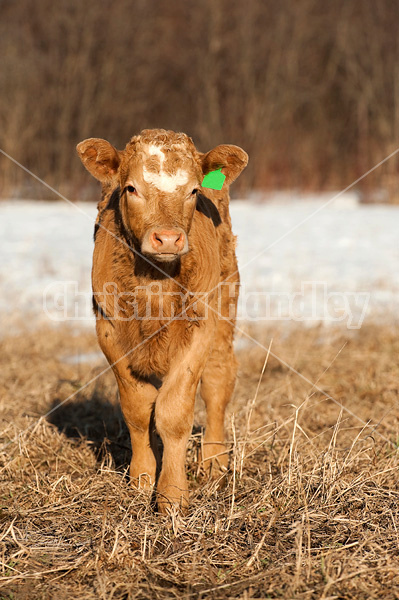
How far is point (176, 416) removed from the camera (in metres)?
3.92

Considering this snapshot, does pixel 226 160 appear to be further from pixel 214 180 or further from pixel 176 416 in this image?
pixel 176 416

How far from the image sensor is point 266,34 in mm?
21766

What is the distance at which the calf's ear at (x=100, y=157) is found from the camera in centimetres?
418

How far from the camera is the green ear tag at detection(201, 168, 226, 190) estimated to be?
176 inches

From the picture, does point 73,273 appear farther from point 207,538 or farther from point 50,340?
point 207,538

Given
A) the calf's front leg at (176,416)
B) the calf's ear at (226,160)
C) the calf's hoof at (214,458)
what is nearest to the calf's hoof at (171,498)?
the calf's front leg at (176,416)

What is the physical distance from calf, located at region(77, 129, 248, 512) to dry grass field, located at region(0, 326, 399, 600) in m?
0.31

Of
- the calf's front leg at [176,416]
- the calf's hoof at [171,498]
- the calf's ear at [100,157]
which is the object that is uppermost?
the calf's ear at [100,157]

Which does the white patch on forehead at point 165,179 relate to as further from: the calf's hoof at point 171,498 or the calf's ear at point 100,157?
the calf's hoof at point 171,498

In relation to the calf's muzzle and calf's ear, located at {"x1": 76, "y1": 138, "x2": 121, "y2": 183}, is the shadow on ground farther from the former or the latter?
calf's ear, located at {"x1": 76, "y1": 138, "x2": 121, "y2": 183}

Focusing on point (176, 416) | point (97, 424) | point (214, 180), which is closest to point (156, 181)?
point (214, 180)

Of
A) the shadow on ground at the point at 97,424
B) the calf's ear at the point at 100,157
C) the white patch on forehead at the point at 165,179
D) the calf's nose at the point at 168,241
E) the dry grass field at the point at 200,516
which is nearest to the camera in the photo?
the dry grass field at the point at 200,516

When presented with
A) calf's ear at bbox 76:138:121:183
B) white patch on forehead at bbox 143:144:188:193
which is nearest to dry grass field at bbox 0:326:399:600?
white patch on forehead at bbox 143:144:188:193

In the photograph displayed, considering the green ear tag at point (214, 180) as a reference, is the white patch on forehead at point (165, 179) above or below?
below
